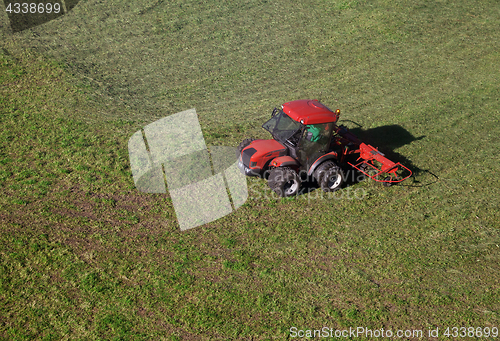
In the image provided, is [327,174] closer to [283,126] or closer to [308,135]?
[308,135]

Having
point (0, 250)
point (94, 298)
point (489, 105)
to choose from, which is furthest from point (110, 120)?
point (489, 105)

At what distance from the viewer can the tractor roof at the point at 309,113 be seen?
1155cm

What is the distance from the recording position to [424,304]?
9.19 m

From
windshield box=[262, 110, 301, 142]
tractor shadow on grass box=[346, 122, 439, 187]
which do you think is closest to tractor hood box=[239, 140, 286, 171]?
windshield box=[262, 110, 301, 142]

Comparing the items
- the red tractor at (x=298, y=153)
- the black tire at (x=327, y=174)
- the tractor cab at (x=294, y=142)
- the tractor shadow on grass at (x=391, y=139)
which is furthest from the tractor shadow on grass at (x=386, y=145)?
the tractor cab at (x=294, y=142)

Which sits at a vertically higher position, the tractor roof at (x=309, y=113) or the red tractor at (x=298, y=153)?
the tractor roof at (x=309, y=113)

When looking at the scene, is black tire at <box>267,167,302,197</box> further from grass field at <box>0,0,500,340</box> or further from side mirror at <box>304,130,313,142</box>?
side mirror at <box>304,130,313,142</box>

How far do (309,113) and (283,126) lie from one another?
0.91 metres

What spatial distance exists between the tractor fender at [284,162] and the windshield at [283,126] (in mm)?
573

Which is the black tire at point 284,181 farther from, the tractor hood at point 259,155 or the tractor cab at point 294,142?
the tractor hood at point 259,155

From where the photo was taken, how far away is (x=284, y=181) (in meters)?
11.6

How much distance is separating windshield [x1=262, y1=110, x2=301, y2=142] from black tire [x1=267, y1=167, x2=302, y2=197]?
1.01 metres

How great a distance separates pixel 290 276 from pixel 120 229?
15.5ft

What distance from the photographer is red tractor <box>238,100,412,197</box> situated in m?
11.7
